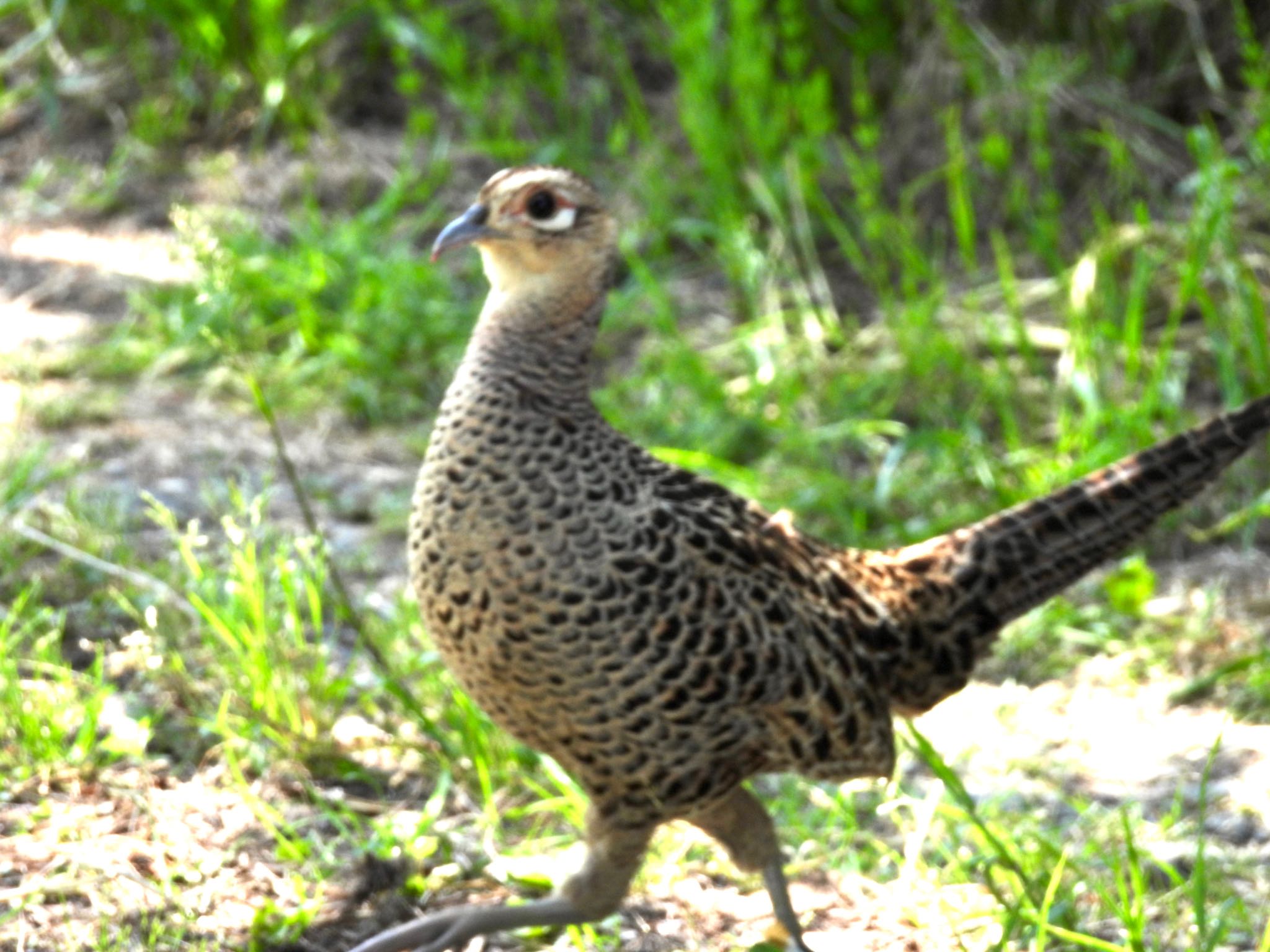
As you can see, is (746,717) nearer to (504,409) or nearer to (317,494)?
(504,409)

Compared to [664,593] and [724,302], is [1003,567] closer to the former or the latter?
[664,593]

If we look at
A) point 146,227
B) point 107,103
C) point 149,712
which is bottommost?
point 149,712

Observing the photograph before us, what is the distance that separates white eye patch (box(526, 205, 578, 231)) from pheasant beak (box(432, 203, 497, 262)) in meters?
0.08

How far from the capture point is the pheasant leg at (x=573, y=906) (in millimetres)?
2859

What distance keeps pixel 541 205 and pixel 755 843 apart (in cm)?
119

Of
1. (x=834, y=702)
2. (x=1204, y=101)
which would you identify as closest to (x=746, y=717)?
(x=834, y=702)

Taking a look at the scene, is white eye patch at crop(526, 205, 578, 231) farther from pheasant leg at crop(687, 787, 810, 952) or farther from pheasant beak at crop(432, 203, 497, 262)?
pheasant leg at crop(687, 787, 810, 952)

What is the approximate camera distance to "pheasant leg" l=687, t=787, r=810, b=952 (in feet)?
9.78

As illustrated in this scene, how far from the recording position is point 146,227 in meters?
6.23

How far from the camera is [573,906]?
2902 millimetres

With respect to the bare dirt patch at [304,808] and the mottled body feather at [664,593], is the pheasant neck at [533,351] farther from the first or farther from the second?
the bare dirt patch at [304,808]

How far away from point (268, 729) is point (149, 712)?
30cm

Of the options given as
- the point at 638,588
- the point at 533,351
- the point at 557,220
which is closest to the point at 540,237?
the point at 557,220

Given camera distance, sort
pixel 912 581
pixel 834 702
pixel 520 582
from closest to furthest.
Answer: pixel 520 582, pixel 834 702, pixel 912 581
